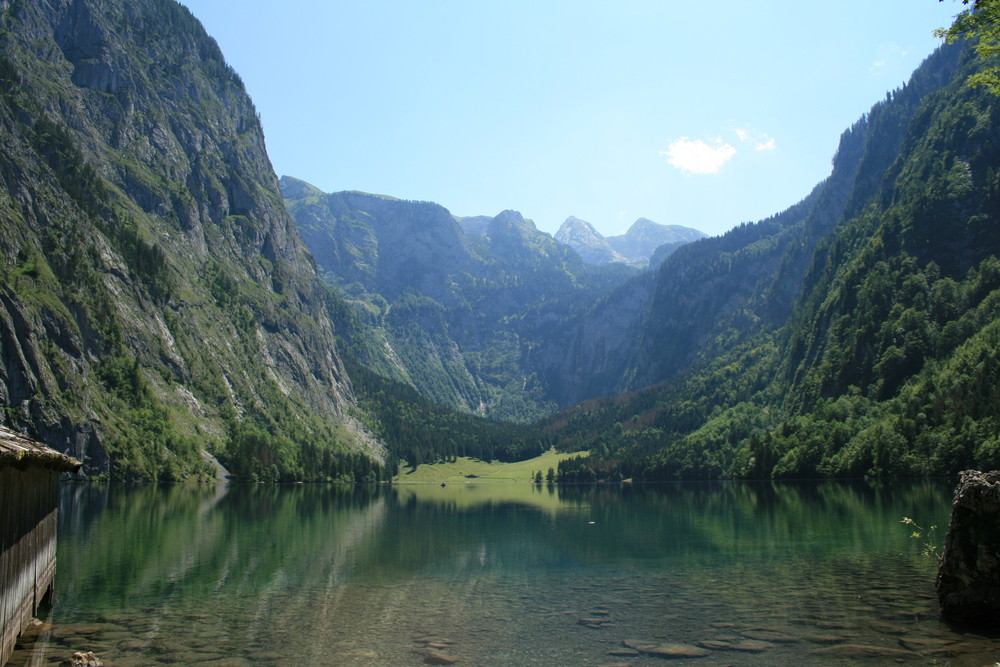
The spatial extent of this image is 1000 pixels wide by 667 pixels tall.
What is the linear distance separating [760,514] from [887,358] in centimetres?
11018

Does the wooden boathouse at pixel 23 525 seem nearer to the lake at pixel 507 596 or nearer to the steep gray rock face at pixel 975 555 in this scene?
the lake at pixel 507 596

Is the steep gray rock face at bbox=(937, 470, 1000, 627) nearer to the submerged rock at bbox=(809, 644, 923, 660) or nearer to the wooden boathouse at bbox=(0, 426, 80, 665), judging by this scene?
the submerged rock at bbox=(809, 644, 923, 660)

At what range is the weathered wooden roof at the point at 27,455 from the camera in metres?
19.2

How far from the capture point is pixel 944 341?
155m

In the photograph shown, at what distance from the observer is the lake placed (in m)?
24.5

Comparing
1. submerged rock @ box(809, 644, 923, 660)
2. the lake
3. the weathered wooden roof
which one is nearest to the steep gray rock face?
the lake

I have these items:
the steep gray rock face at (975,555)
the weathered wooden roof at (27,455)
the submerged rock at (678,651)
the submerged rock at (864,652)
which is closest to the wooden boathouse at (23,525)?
the weathered wooden roof at (27,455)

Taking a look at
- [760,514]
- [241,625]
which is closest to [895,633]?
[241,625]

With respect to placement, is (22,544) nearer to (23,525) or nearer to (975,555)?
(23,525)

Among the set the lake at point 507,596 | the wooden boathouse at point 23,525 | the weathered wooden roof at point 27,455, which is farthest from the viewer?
the lake at point 507,596

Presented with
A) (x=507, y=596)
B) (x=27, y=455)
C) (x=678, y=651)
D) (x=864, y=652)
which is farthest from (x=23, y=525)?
(x=864, y=652)

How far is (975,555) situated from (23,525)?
111 ft

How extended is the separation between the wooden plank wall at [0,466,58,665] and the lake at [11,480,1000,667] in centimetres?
144

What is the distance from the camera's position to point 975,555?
24.9m
